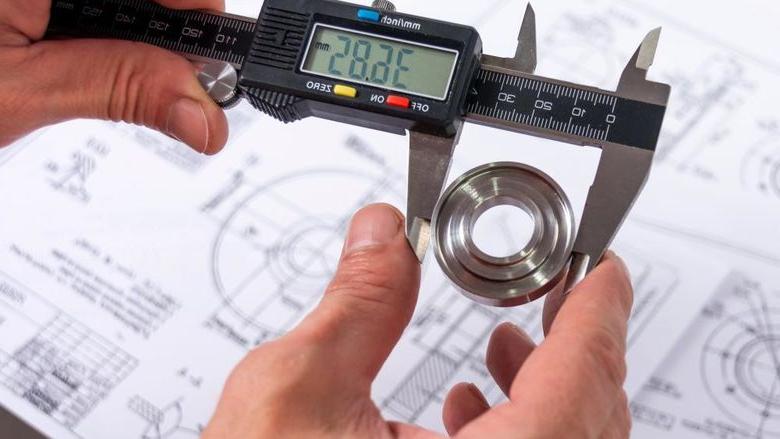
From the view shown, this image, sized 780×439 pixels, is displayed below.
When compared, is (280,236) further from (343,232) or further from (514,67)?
(514,67)

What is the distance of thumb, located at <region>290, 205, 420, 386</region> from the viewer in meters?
0.98

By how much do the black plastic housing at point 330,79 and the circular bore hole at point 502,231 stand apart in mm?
461

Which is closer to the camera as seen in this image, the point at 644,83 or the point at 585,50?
the point at 644,83

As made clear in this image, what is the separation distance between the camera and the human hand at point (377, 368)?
3.01 ft

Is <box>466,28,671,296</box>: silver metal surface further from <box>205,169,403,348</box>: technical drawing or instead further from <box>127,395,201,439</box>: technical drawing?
<box>127,395,201,439</box>: technical drawing

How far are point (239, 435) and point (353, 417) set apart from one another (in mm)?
130

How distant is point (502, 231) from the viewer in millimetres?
1647

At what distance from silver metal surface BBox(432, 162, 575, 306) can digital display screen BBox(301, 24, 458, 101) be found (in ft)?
0.48

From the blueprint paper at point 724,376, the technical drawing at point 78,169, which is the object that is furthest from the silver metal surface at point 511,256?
the technical drawing at point 78,169

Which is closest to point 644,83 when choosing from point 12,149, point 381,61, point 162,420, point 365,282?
point 381,61

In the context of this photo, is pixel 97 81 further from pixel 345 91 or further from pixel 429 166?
pixel 429 166

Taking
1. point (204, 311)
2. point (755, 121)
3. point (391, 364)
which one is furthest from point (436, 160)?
point (755, 121)

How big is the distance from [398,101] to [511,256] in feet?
0.89

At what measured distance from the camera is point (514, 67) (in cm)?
121
